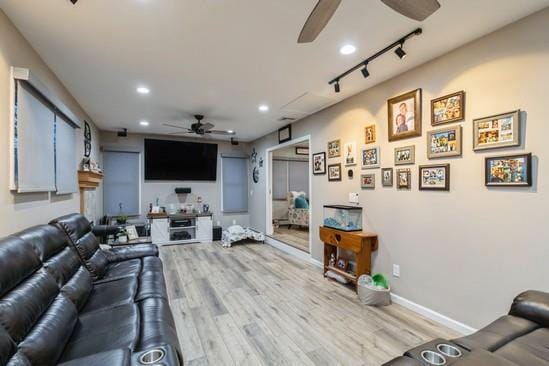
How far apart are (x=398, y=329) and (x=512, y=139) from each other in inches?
74.4

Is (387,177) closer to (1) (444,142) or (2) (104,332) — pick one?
(1) (444,142)

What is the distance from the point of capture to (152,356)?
1207 millimetres

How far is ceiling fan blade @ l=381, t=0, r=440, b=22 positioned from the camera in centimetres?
137

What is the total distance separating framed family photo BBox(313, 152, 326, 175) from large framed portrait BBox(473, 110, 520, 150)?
216cm

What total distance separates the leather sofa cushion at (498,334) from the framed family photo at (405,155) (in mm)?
1634

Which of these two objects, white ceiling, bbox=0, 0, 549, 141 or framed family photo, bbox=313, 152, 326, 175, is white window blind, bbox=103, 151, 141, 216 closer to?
white ceiling, bbox=0, 0, 549, 141

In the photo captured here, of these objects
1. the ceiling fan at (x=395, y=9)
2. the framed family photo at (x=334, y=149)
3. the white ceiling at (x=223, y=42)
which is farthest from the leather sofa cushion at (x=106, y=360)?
the framed family photo at (x=334, y=149)

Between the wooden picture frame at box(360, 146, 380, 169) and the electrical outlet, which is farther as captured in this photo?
the wooden picture frame at box(360, 146, 380, 169)

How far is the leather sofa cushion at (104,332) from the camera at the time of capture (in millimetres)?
1345

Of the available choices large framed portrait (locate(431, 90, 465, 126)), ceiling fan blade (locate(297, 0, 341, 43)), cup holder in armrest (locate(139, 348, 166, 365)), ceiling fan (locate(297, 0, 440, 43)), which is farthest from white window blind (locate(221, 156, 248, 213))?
cup holder in armrest (locate(139, 348, 166, 365))

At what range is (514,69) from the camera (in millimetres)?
2035

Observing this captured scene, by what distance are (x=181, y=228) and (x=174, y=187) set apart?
103 cm

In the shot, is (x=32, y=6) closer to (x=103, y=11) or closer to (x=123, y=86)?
(x=103, y=11)

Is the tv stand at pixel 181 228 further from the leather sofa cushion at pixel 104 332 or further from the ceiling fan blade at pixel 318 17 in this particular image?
the ceiling fan blade at pixel 318 17
